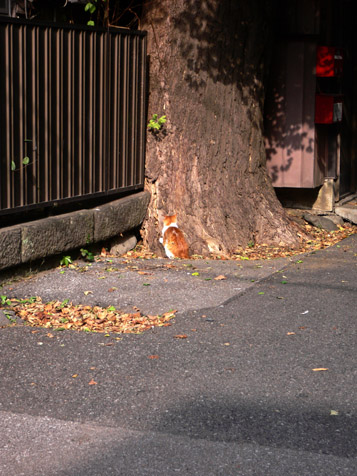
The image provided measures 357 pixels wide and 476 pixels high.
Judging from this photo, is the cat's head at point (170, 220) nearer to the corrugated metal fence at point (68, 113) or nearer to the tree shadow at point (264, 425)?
the corrugated metal fence at point (68, 113)

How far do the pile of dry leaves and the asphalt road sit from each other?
6.9 inches

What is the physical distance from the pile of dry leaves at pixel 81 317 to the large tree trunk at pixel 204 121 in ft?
8.70

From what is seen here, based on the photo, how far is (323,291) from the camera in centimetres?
718

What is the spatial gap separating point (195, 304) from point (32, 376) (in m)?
2.04

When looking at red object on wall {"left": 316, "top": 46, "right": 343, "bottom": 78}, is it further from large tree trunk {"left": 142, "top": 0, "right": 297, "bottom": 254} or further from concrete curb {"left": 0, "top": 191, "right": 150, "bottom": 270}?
concrete curb {"left": 0, "top": 191, "right": 150, "bottom": 270}

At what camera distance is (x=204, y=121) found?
919cm

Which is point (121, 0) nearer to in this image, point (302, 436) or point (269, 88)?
point (269, 88)

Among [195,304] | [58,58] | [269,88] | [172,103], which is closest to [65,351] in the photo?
[195,304]

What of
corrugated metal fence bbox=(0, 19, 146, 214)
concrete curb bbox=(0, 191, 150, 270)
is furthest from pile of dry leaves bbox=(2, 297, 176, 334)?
corrugated metal fence bbox=(0, 19, 146, 214)

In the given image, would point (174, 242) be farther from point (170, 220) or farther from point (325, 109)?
point (325, 109)

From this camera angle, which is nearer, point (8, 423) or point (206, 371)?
point (8, 423)

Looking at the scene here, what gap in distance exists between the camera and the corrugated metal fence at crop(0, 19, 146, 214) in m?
6.83

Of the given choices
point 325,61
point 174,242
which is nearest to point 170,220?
point 174,242

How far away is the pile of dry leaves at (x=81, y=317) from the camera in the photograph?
6023 millimetres
